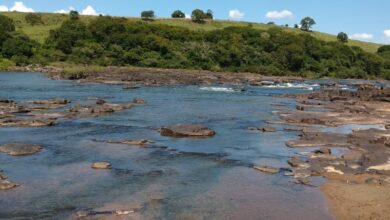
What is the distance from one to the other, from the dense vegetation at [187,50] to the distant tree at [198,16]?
20601mm

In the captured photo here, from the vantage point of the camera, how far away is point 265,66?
130m

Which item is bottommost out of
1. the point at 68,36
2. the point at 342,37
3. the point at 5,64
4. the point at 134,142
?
the point at 134,142

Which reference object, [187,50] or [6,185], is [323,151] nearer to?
[6,185]

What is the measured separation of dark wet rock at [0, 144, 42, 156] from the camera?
94.0 feet

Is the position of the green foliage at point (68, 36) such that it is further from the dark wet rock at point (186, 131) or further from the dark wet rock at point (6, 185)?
the dark wet rock at point (6, 185)

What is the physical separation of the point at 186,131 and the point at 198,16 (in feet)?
433

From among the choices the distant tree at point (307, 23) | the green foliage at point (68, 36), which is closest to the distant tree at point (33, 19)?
the green foliage at point (68, 36)

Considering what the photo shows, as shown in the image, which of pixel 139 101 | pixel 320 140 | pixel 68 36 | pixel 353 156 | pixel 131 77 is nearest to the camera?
pixel 353 156

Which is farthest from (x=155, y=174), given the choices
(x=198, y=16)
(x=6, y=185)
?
(x=198, y=16)

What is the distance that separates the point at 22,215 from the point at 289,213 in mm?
10096

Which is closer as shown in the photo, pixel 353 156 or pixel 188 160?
pixel 188 160

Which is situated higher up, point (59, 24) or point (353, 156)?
point (59, 24)

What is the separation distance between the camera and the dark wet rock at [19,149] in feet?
94.0

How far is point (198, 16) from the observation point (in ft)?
541
